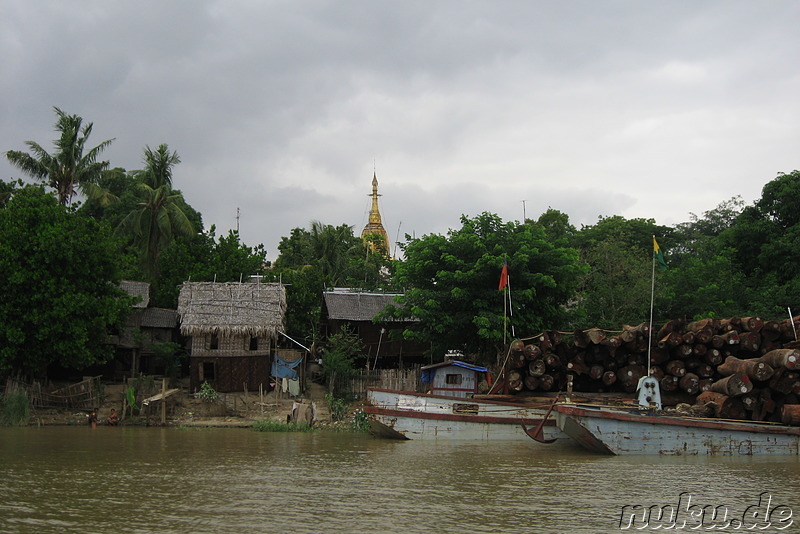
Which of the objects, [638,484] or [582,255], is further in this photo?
[582,255]

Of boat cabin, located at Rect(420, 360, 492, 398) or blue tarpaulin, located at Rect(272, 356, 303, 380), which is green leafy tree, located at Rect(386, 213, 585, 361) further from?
blue tarpaulin, located at Rect(272, 356, 303, 380)

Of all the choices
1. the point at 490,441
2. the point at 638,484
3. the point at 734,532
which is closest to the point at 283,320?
the point at 490,441

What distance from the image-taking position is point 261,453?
53.6ft

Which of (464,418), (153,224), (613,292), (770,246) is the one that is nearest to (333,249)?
(153,224)

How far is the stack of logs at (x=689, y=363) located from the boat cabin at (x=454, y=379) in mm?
1393

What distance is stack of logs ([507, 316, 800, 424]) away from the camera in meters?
17.0

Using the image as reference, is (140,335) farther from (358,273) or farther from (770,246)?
(770,246)

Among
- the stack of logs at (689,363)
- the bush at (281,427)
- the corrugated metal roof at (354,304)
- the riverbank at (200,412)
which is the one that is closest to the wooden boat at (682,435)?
the stack of logs at (689,363)

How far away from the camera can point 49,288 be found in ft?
73.3

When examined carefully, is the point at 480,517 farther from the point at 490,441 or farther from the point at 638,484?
the point at 490,441

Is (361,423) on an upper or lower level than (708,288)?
lower

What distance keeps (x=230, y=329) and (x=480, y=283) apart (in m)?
8.62

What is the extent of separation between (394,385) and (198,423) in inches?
256

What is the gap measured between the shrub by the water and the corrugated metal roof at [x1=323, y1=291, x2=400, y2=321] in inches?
429
